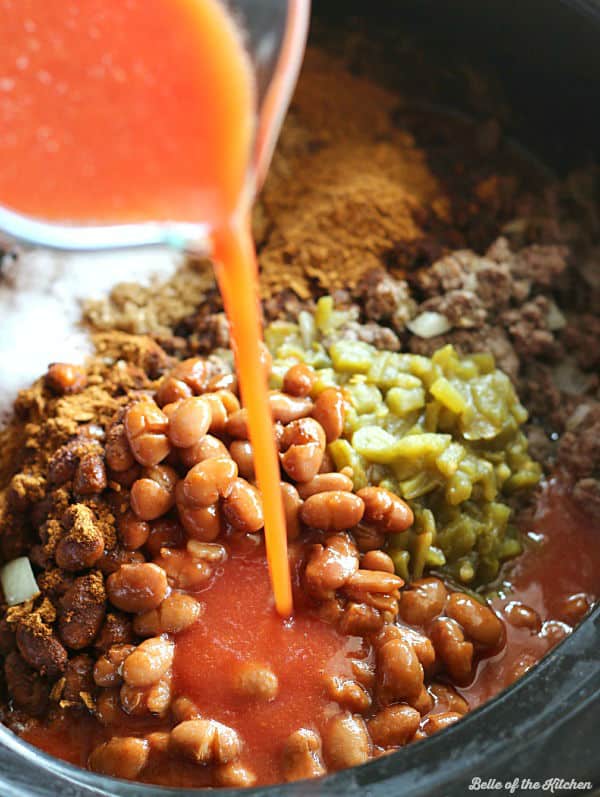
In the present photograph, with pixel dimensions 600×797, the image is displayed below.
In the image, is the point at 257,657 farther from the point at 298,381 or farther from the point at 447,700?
the point at 298,381

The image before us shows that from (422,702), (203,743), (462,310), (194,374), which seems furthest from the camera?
(462,310)

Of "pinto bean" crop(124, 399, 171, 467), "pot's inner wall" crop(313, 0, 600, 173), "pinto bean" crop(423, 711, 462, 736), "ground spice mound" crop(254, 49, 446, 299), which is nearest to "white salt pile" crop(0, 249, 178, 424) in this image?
"ground spice mound" crop(254, 49, 446, 299)

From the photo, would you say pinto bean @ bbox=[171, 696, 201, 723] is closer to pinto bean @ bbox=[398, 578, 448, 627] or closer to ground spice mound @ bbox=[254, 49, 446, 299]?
pinto bean @ bbox=[398, 578, 448, 627]

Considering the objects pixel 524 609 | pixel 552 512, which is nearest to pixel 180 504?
pixel 524 609

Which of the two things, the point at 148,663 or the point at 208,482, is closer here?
the point at 148,663

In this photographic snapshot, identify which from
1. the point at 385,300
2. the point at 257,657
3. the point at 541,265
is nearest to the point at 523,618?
the point at 257,657
